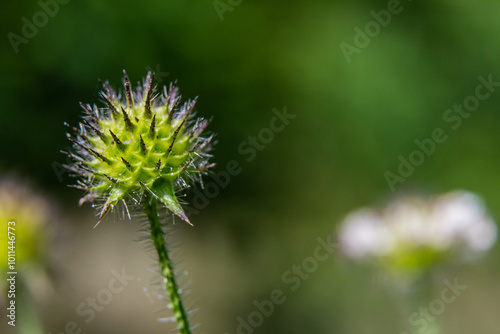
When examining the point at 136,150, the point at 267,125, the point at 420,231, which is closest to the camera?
the point at 136,150

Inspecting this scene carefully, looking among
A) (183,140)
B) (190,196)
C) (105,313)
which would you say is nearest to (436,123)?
(190,196)

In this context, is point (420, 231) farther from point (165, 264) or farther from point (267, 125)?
point (267, 125)

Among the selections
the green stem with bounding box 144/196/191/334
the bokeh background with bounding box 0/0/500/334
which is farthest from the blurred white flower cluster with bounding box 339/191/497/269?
the bokeh background with bounding box 0/0/500/334

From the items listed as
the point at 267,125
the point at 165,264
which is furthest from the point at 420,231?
the point at 267,125

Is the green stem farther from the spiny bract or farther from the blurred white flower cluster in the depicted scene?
the blurred white flower cluster

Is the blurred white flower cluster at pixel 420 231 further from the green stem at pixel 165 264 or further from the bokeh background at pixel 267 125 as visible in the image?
the bokeh background at pixel 267 125
